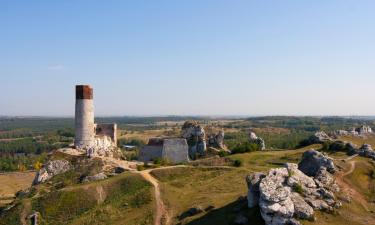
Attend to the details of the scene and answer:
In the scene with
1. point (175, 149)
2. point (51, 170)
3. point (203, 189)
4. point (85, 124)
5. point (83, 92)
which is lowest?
point (203, 189)

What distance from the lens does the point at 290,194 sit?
1406 inches

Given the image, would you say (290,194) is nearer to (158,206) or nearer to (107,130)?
(158,206)

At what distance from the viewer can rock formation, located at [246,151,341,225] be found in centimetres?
3331

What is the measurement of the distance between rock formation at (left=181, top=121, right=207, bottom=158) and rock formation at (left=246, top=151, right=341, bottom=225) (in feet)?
118

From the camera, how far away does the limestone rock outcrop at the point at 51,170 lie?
6367 centimetres

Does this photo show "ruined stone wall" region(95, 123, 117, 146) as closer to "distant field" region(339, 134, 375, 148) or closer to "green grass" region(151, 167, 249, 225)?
"green grass" region(151, 167, 249, 225)

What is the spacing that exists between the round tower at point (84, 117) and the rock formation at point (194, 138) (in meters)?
18.9

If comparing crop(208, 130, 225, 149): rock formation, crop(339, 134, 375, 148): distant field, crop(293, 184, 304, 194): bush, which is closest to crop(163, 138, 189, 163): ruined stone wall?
Result: crop(208, 130, 225, 149): rock formation

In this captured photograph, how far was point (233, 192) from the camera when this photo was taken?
47.7 m

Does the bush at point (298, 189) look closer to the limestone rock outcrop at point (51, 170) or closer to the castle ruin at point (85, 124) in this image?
the castle ruin at point (85, 124)

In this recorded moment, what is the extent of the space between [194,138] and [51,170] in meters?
27.6

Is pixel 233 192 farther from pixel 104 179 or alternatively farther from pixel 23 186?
pixel 23 186

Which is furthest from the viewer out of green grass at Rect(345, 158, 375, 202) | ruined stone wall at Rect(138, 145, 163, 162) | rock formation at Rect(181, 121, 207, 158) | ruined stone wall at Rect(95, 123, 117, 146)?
ruined stone wall at Rect(95, 123, 117, 146)

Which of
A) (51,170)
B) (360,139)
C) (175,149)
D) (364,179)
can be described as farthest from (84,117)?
(360,139)
